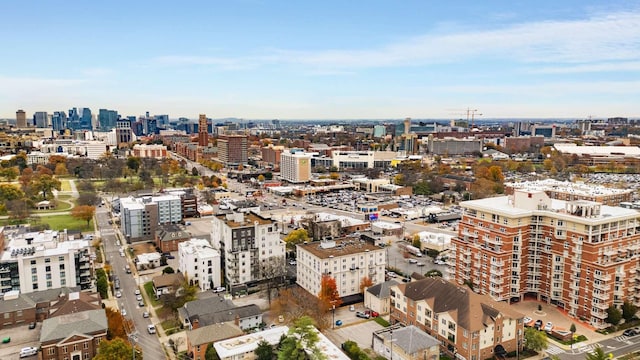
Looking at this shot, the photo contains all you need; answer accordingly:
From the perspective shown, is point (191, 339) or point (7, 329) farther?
point (7, 329)

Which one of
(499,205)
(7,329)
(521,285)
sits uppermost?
(499,205)

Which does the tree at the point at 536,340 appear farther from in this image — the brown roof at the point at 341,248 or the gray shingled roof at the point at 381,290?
the brown roof at the point at 341,248

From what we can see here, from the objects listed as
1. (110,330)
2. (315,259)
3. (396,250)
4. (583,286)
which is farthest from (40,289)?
(583,286)

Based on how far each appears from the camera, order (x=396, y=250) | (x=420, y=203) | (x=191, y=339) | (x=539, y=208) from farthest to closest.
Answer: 1. (x=420, y=203)
2. (x=396, y=250)
3. (x=539, y=208)
4. (x=191, y=339)

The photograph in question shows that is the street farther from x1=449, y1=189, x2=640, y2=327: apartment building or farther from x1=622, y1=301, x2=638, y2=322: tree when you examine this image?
x1=622, y1=301, x2=638, y2=322: tree

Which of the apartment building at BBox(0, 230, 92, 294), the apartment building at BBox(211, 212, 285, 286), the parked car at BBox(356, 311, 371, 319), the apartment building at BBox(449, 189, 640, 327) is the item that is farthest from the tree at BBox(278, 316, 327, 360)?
the apartment building at BBox(0, 230, 92, 294)

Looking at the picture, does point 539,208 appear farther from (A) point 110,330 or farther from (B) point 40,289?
(B) point 40,289

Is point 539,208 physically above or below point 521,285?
above

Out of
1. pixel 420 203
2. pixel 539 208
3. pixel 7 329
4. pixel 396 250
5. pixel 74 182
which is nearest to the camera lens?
pixel 7 329
